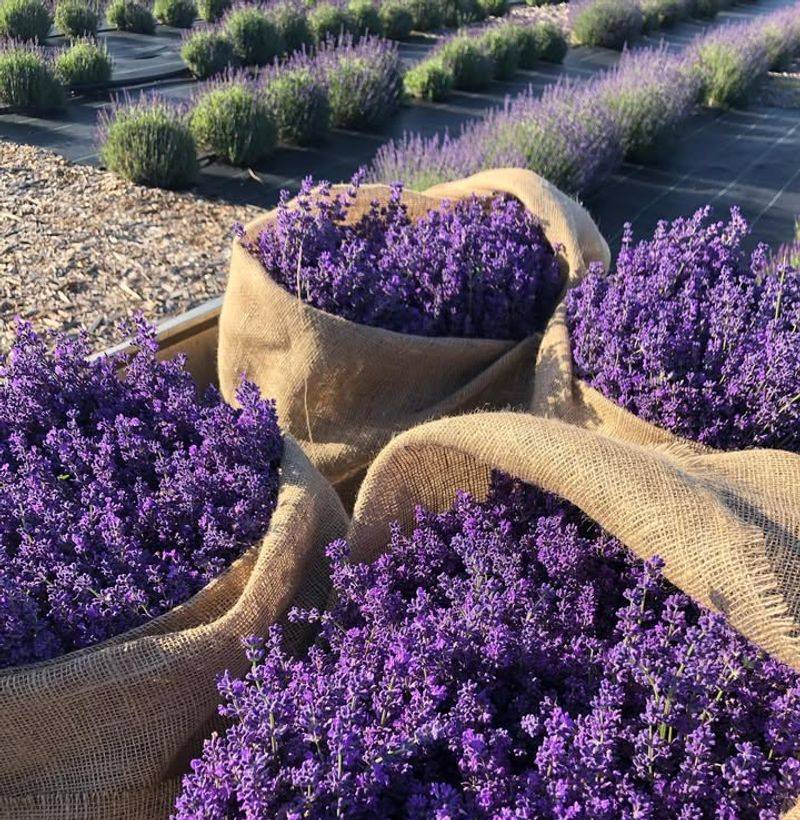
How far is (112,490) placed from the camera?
1566 millimetres

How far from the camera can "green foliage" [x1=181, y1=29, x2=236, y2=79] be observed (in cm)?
830

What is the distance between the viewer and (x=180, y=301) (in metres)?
4.09

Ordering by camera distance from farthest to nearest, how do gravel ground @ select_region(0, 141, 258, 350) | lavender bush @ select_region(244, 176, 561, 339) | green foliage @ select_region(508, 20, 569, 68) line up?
green foliage @ select_region(508, 20, 569, 68) < gravel ground @ select_region(0, 141, 258, 350) < lavender bush @ select_region(244, 176, 561, 339)

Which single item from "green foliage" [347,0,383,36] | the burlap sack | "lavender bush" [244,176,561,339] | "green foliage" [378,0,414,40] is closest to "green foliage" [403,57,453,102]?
"green foliage" [347,0,383,36]

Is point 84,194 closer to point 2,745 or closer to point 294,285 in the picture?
point 294,285

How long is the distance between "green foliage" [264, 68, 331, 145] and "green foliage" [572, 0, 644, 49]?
6.56m

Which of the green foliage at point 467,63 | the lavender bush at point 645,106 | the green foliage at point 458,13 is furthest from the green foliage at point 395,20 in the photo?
the lavender bush at point 645,106

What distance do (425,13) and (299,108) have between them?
6807 mm

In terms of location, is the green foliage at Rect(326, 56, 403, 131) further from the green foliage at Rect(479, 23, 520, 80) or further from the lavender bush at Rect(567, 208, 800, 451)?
the lavender bush at Rect(567, 208, 800, 451)

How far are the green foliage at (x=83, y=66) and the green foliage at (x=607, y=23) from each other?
6965 millimetres

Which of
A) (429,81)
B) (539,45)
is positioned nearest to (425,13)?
(539,45)

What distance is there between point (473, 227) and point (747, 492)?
1.21 meters

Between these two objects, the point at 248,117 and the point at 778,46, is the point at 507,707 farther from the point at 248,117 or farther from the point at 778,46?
the point at 778,46

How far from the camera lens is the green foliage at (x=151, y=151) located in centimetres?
528
